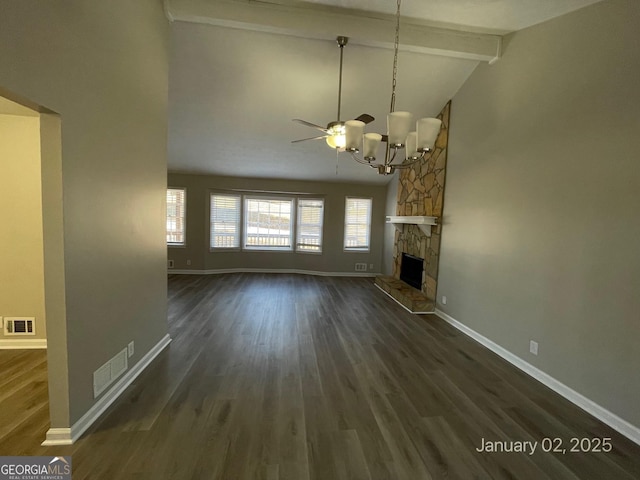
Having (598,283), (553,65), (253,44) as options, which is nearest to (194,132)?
(253,44)

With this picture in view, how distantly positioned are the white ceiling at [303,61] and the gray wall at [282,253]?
131cm

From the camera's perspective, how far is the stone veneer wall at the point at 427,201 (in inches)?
185

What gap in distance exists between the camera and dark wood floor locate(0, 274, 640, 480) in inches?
68.9

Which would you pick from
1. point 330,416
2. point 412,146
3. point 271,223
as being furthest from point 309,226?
point 330,416

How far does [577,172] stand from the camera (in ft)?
8.39

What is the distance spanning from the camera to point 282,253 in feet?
25.5

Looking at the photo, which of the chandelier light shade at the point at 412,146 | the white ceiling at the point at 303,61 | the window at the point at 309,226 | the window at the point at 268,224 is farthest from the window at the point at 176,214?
the chandelier light shade at the point at 412,146

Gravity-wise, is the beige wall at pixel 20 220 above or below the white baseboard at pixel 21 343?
above

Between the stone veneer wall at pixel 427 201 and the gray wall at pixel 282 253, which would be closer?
the stone veneer wall at pixel 427 201

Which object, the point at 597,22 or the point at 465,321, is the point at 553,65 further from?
the point at 465,321

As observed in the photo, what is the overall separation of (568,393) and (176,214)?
7.63 m

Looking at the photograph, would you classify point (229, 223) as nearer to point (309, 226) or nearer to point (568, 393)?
point (309, 226)

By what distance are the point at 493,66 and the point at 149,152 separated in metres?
4.16

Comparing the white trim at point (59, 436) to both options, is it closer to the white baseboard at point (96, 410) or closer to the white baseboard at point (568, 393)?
the white baseboard at point (96, 410)
